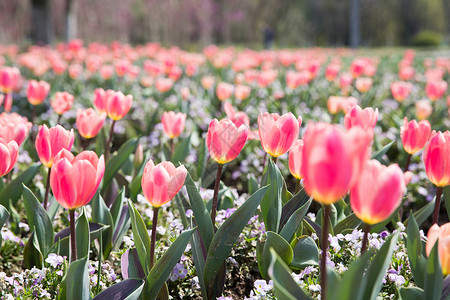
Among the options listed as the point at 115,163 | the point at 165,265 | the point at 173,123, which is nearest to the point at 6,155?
the point at 165,265

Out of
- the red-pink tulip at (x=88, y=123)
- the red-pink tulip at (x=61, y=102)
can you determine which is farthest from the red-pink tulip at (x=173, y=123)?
the red-pink tulip at (x=61, y=102)

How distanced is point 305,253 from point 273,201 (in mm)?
217

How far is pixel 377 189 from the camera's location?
0.99 meters

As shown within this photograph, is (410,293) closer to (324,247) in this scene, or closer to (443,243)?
(443,243)

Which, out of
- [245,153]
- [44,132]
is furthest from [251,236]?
[245,153]

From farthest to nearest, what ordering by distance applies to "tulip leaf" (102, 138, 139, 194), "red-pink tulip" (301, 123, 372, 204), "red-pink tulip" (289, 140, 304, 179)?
1. "tulip leaf" (102, 138, 139, 194)
2. "red-pink tulip" (289, 140, 304, 179)
3. "red-pink tulip" (301, 123, 372, 204)

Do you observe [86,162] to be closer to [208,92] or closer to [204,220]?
[204,220]

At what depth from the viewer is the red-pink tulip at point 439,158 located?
4.42ft

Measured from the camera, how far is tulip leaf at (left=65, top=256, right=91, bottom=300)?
125cm

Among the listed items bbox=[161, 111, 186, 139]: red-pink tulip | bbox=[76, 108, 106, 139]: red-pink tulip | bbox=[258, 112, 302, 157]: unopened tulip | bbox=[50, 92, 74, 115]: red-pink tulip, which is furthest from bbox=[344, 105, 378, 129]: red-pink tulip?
bbox=[50, 92, 74, 115]: red-pink tulip

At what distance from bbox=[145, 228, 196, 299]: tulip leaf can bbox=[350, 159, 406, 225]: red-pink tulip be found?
21.4 inches

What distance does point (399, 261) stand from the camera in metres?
1.69

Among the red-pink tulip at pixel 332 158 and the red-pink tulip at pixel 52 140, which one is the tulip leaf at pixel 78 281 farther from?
the red-pink tulip at pixel 332 158

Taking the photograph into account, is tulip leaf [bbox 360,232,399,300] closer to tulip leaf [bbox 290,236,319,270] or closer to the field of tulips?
the field of tulips
